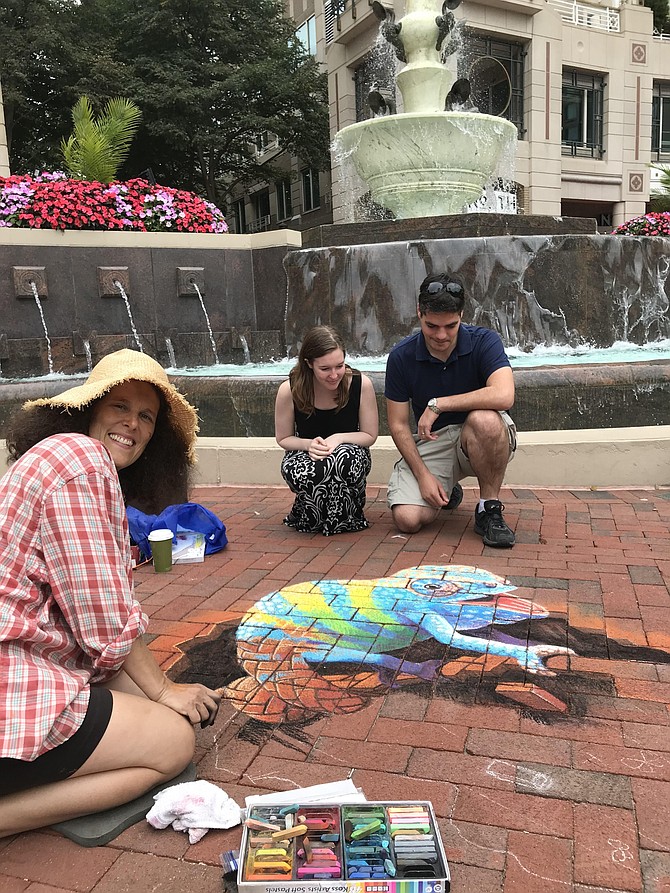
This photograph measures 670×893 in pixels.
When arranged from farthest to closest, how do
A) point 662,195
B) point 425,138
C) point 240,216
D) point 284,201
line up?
point 240,216, point 284,201, point 662,195, point 425,138

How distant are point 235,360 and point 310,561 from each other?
19.1ft

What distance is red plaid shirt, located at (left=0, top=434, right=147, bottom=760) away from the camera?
159cm

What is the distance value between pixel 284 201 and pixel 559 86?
13.0 m

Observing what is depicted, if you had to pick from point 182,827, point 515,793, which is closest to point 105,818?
point 182,827

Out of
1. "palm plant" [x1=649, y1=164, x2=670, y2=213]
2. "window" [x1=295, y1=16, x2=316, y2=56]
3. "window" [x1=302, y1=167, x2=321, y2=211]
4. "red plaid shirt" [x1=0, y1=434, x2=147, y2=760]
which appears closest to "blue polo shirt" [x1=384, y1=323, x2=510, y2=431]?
"red plaid shirt" [x1=0, y1=434, x2=147, y2=760]

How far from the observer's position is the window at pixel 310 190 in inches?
1128

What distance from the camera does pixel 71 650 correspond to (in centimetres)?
175

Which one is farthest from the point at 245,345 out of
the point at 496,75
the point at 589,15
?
the point at 589,15

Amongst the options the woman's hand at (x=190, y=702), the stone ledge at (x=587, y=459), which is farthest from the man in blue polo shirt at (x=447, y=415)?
the woman's hand at (x=190, y=702)

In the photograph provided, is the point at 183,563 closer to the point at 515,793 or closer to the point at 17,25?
the point at 515,793

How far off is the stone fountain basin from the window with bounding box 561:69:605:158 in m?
17.0

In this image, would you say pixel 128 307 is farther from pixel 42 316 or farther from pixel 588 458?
pixel 588 458

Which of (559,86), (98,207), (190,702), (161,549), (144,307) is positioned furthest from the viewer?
(559,86)

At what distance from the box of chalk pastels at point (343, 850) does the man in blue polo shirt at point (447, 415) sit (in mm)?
2406
